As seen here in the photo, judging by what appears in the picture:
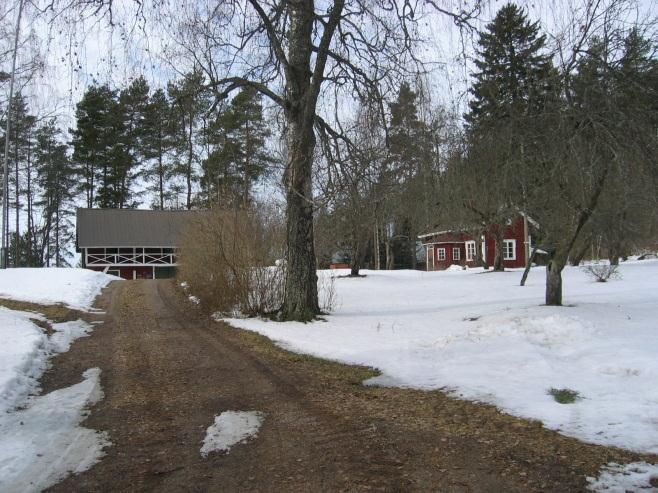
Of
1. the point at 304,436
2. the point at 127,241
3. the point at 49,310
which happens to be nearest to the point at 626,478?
the point at 304,436

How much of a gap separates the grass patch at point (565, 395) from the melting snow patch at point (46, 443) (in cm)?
437

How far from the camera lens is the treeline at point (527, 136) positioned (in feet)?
27.8

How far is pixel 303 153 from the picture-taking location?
11.4 metres

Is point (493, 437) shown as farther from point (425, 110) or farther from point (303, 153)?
point (303, 153)

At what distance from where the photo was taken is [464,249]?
51.5 meters

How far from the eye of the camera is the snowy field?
398 cm

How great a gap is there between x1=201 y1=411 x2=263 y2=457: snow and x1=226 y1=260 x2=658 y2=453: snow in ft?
7.06

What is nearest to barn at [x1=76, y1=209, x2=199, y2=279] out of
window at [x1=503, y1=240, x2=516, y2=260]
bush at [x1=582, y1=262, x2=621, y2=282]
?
window at [x1=503, y1=240, x2=516, y2=260]

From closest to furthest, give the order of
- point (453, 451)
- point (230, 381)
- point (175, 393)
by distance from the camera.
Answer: point (453, 451), point (175, 393), point (230, 381)

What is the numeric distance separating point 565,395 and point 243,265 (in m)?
8.89

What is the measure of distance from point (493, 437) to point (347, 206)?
22.9 feet

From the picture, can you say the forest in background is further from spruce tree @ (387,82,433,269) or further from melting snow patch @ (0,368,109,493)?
melting snow patch @ (0,368,109,493)

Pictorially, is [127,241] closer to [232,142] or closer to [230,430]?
[232,142]

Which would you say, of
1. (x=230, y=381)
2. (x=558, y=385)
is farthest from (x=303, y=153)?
(x=558, y=385)
